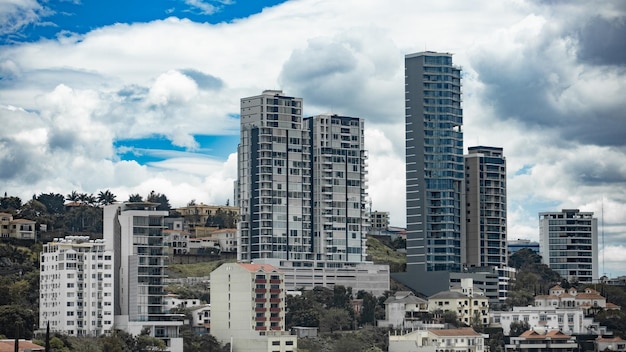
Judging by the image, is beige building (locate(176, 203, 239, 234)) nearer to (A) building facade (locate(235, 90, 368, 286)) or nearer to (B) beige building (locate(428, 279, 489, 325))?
(A) building facade (locate(235, 90, 368, 286))

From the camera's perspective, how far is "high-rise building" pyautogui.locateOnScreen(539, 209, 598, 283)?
449ft

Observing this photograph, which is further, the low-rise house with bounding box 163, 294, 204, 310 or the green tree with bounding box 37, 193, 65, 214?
the green tree with bounding box 37, 193, 65, 214

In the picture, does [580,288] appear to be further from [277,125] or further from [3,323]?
[3,323]

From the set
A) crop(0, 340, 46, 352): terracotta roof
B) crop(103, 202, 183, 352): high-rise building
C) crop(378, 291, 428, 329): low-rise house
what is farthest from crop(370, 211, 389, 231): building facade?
crop(0, 340, 46, 352): terracotta roof

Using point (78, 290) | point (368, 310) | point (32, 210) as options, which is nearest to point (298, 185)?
point (368, 310)

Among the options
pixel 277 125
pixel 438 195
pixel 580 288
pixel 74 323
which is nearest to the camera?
pixel 74 323

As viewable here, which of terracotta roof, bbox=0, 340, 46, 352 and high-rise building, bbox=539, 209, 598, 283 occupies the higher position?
high-rise building, bbox=539, 209, 598, 283

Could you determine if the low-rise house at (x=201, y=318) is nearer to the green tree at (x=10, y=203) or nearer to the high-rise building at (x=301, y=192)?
the high-rise building at (x=301, y=192)

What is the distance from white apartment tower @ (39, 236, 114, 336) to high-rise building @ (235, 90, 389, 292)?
71.4 ft

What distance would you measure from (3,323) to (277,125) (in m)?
35.4

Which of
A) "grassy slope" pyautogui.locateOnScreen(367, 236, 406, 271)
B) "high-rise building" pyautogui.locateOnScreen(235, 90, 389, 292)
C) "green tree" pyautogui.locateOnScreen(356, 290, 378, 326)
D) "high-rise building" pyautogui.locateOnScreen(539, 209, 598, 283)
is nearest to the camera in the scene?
"green tree" pyautogui.locateOnScreen(356, 290, 378, 326)

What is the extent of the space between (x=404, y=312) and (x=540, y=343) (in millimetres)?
Result: 10365

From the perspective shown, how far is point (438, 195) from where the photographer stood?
112 metres

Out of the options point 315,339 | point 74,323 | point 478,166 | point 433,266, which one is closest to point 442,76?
point 478,166
